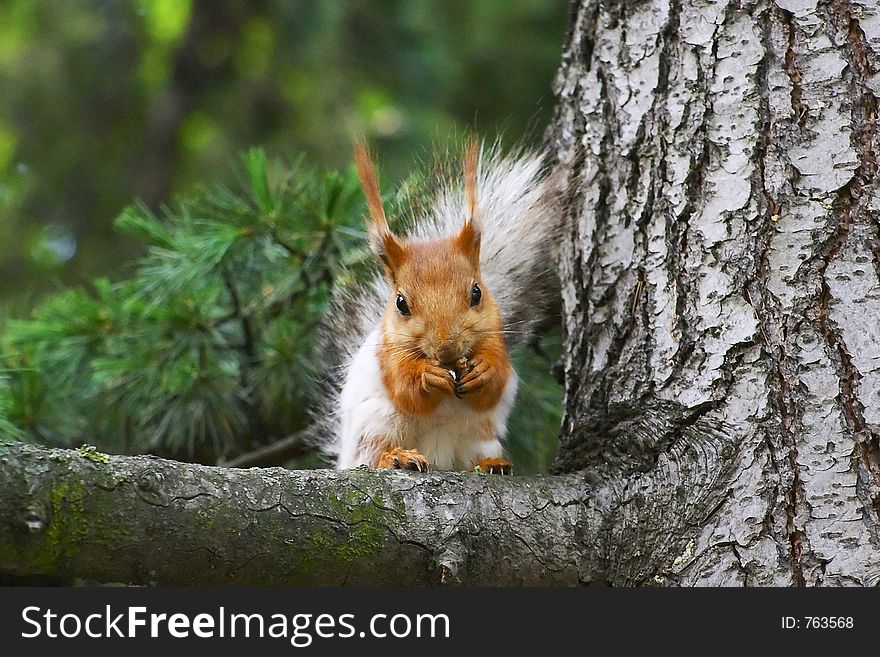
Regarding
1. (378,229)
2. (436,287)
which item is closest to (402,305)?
(436,287)

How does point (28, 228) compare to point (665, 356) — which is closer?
point (665, 356)

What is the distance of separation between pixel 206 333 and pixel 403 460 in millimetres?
758

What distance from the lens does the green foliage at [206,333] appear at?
220 centimetres

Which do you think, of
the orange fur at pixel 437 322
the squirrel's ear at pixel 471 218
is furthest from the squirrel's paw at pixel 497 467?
the squirrel's ear at pixel 471 218

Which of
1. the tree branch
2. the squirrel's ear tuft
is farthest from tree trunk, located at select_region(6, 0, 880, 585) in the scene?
the squirrel's ear tuft

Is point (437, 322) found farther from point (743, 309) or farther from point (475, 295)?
point (743, 309)

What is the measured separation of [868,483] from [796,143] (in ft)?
1.61

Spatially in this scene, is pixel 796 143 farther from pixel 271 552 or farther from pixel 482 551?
pixel 271 552

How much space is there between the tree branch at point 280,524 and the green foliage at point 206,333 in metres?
0.85

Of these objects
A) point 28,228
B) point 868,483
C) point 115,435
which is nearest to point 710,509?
point 868,483

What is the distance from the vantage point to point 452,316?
1762 millimetres

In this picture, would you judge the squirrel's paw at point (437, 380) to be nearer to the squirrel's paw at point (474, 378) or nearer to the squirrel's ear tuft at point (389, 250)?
the squirrel's paw at point (474, 378)

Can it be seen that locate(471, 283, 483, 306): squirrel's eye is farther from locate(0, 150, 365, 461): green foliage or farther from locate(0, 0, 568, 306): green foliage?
locate(0, 0, 568, 306): green foliage

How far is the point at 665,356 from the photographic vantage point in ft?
5.13
